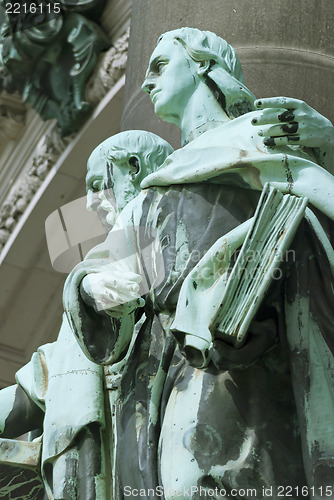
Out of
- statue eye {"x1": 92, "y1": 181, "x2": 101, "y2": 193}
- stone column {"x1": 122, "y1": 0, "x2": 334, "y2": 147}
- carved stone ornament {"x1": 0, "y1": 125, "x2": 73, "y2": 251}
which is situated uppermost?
carved stone ornament {"x1": 0, "y1": 125, "x2": 73, "y2": 251}

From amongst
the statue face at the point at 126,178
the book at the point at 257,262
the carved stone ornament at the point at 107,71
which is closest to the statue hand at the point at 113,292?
the book at the point at 257,262

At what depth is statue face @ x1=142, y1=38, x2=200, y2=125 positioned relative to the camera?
5.43 metres

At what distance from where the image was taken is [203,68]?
5.43 metres

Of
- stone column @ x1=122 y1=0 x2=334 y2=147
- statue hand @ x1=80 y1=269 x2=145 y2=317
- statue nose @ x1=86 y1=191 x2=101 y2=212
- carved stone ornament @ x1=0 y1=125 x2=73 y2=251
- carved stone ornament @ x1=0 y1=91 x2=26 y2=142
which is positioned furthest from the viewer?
carved stone ornament @ x1=0 y1=91 x2=26 y2=142

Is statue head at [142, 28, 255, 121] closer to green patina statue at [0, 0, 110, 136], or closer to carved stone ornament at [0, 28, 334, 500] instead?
carved stone ornament at [0, 28, 334, 500]

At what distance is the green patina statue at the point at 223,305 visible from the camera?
15.3ft

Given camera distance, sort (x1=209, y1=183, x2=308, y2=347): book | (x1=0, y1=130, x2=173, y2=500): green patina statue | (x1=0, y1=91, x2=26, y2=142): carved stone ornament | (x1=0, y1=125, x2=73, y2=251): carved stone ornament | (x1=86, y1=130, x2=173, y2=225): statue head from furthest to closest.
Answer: (x1=0, y1=91, x2=26, y2=142): carved stone ornament
(x1=0, y1=125, x2=73, y2=251): carved stone ornament
(x1=86, y1=130, x2=173, y2=225): statue head
(x1=0, y1=130, x2=173, y2=500): green patina statue
(x1=209, y1=183, x2=308, y2=347): book

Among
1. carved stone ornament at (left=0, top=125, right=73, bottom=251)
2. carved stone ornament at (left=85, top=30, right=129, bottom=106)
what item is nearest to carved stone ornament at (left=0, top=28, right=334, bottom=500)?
carved stone ornament at (left=85, top=30, right=129, bottom=106)

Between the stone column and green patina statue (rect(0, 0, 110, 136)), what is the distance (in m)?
3.55

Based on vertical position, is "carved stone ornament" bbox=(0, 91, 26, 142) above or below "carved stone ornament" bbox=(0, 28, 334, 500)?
above

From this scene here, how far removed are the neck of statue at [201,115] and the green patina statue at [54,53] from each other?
5.01 meters

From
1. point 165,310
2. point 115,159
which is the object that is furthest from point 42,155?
point 165,310

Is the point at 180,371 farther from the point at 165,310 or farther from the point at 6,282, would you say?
the point at 6,282

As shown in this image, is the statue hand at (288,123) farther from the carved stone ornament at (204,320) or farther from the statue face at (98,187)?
the statue face at (98,187)
